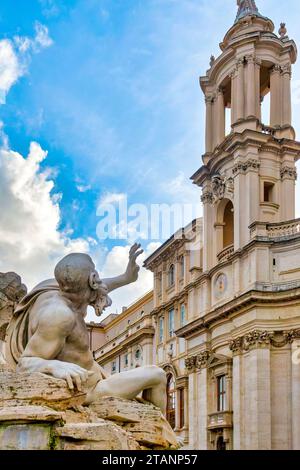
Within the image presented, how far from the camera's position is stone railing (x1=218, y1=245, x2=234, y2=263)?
3920cm

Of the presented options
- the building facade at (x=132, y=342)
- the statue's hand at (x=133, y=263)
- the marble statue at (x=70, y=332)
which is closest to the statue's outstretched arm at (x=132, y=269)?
the statue's hand at (x=133, y=263)

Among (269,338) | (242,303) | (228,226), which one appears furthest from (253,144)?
(269,338)

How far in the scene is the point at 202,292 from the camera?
41031 mm

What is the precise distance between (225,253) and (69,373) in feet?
117

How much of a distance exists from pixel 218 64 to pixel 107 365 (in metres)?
27.4

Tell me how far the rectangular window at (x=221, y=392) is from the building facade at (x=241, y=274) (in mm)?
131

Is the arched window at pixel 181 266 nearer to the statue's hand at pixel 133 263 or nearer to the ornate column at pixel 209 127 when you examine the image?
the ornate column at pixel 209 127

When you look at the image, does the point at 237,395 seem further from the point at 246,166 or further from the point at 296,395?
the point at 246,166

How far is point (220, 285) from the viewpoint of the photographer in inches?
1533

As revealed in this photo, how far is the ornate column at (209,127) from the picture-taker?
44.3 meters

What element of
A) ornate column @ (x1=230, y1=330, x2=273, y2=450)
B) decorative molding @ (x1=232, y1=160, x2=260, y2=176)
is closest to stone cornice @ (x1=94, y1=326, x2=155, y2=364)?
ornate column @ (x1=230, y1=330, x2=273, y2=450)

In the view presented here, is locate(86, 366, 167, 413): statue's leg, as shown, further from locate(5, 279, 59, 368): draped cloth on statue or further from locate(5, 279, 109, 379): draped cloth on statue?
locate(5, 279, 59, 368): draped cloth on statue
